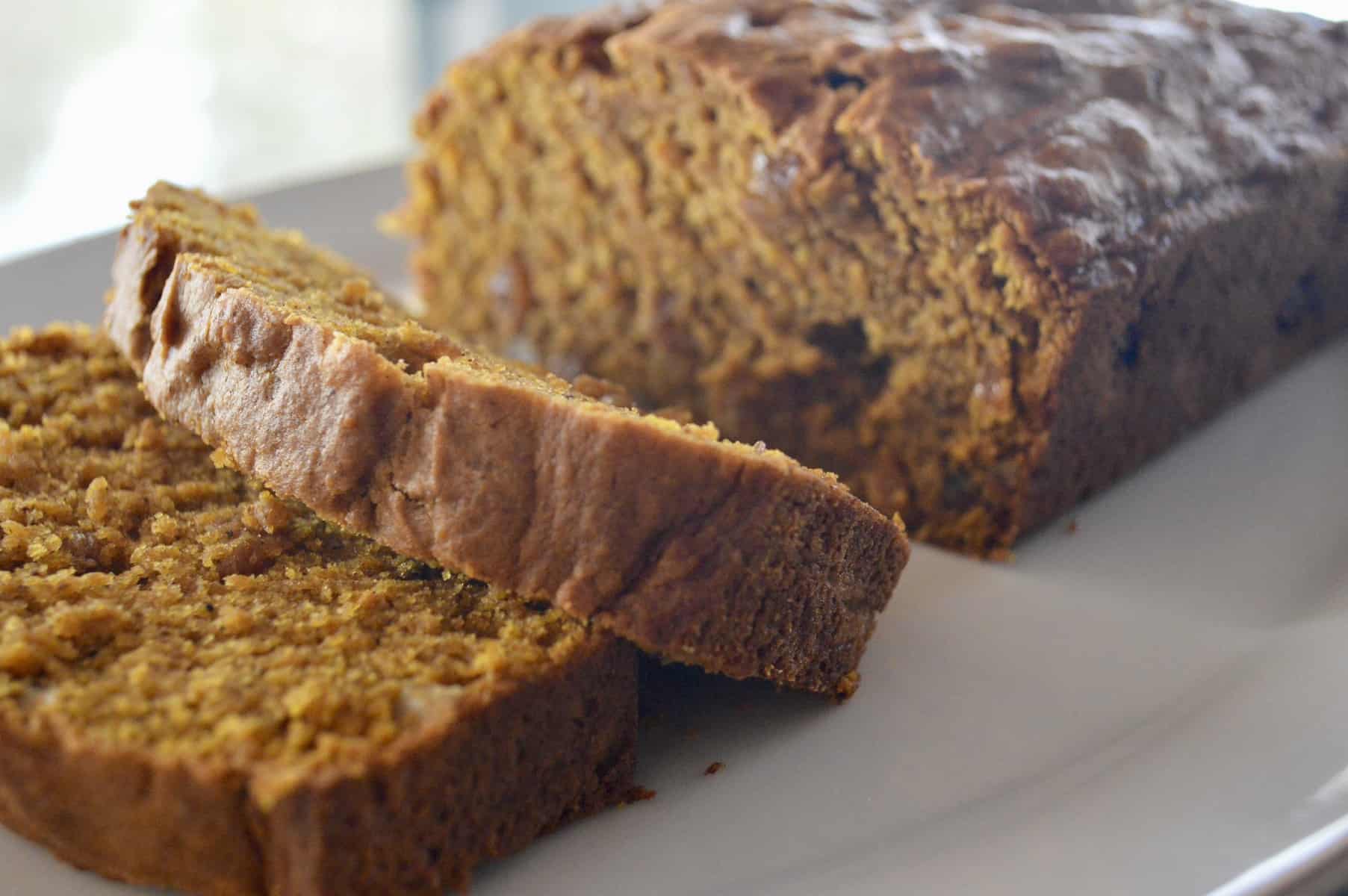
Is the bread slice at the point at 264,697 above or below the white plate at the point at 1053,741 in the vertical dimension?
above

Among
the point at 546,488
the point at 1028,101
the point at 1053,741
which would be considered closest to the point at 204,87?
the point at 1028,101

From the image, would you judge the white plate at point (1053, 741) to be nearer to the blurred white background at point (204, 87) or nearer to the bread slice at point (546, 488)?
the bread slice at point (546, 488)

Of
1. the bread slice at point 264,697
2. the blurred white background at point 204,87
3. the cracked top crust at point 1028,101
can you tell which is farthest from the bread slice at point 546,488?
the blurred white background at point 204,87

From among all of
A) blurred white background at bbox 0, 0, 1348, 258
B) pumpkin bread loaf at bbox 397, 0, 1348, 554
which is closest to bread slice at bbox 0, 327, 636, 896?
pumpkin bread loaf at bbox 397, 0, 1348, 554

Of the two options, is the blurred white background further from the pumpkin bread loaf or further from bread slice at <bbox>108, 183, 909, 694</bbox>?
bread slice at <bbox>108, 183, 909, 694</bbox>

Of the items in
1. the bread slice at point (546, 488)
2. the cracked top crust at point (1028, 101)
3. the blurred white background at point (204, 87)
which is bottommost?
the blurred white background at point (204, 87)

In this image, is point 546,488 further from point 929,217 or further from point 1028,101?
point 1028,101
